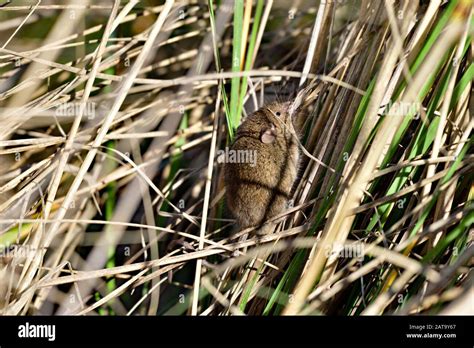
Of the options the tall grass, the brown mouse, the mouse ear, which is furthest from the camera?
the mouse ear

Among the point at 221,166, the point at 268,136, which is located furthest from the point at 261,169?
the point at 221,166

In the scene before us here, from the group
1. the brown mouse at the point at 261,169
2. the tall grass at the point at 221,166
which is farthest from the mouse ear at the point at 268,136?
the tall grass at the point at 221,166

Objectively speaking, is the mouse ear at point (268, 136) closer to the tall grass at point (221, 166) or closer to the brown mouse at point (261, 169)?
the brown mouse at point (261, 169)

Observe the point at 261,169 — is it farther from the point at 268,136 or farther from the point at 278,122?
the point at 278,122

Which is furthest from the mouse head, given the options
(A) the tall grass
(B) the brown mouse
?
(A) the tall grass

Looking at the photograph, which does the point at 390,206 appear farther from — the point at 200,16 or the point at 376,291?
the point at 200,16

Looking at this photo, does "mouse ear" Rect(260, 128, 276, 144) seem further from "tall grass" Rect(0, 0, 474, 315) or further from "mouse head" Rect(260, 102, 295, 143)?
"tall grass" Rect(0, 0, 474, 315)

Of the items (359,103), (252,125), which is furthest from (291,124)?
(359,103)
